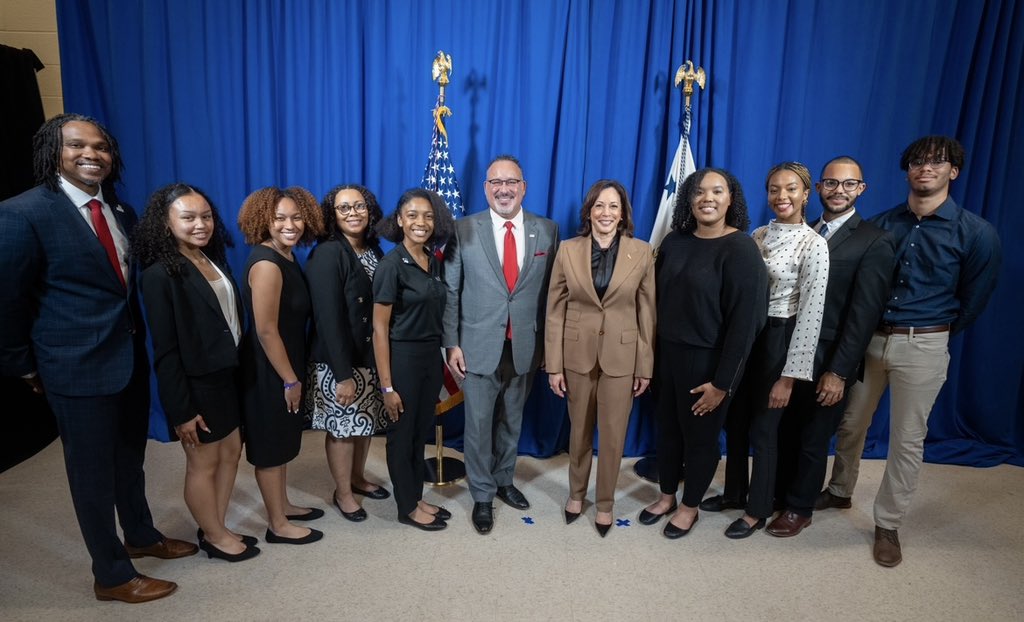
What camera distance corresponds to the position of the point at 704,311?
2344 millimetres

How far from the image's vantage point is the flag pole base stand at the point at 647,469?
3.26 m

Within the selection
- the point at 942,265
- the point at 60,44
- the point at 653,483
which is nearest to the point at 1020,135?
the point at 942,265

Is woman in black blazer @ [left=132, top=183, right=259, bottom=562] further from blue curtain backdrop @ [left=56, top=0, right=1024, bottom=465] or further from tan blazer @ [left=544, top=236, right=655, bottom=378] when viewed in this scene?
blue curtain backdrop @ [left=56, top=0, right=1024, bottom=465]

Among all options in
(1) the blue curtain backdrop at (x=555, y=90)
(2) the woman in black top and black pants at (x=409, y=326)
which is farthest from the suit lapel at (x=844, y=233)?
(2) the woman in black top and black pants at (x=409, y=326)

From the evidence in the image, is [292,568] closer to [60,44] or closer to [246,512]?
[246,512]

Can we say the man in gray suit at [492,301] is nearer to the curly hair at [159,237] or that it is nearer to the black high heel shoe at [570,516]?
the black high heel shoe at [570,516]

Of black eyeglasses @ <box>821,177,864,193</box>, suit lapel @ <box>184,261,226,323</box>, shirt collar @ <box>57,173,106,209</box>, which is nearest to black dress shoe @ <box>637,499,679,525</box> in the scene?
black eyeglasses @ <box>821,177,864,193</box>

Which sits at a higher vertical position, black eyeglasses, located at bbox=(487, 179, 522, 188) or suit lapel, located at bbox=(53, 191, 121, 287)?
black eyeglasses, located at bbox=(487, 179, 522, 188)

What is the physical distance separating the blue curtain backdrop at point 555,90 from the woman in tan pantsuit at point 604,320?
3.26 feet

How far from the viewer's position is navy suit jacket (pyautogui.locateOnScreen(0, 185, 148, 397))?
1.76m

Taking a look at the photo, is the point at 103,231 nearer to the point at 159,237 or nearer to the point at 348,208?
the point at 159,237

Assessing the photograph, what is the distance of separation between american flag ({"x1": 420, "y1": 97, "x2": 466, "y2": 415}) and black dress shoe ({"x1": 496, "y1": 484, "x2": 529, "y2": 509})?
0.54 metres

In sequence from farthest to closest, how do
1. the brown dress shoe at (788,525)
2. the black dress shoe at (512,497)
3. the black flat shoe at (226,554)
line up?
the black dress shoe at (512,497) → the brown dress shoe at (788,525) → the black flat shoe at (226,554)

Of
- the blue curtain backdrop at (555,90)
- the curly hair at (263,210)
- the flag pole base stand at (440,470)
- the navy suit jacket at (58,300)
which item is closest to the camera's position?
the navy suit jacket at (58,300)
